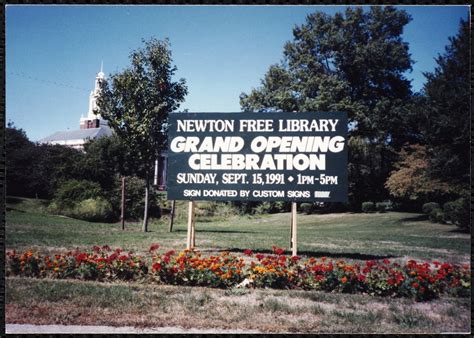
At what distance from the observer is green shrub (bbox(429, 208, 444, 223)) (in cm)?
2077

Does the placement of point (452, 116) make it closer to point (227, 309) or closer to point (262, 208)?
point (227, 309)

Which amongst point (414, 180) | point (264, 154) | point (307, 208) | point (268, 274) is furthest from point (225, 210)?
point (268, 274)

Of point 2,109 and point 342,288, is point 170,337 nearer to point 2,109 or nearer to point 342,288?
point 342,288

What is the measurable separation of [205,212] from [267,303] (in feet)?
97.8

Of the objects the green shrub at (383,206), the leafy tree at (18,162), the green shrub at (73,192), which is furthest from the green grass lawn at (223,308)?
the green shrub at (383,206)

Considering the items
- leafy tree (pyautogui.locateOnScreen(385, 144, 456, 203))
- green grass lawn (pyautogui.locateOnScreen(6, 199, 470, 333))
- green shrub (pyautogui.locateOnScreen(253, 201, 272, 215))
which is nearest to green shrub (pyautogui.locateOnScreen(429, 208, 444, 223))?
leafy tree (pyautogui.locateOnScreen(385, 144, 456, 203))

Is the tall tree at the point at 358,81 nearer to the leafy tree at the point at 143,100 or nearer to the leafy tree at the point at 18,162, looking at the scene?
the leafy tree at the point at 143,100

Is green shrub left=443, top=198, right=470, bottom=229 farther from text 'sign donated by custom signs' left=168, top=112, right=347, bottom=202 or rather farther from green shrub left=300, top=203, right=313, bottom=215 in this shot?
green shrub left=300, top=203, right=313, bottom=215

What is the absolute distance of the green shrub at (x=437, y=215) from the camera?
2077cm

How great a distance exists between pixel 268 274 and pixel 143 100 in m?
13.8

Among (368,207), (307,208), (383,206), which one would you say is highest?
(383,206)

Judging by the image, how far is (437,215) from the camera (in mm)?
21109

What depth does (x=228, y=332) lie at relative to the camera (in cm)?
491

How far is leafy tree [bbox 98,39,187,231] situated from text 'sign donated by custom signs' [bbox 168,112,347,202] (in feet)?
31.5
